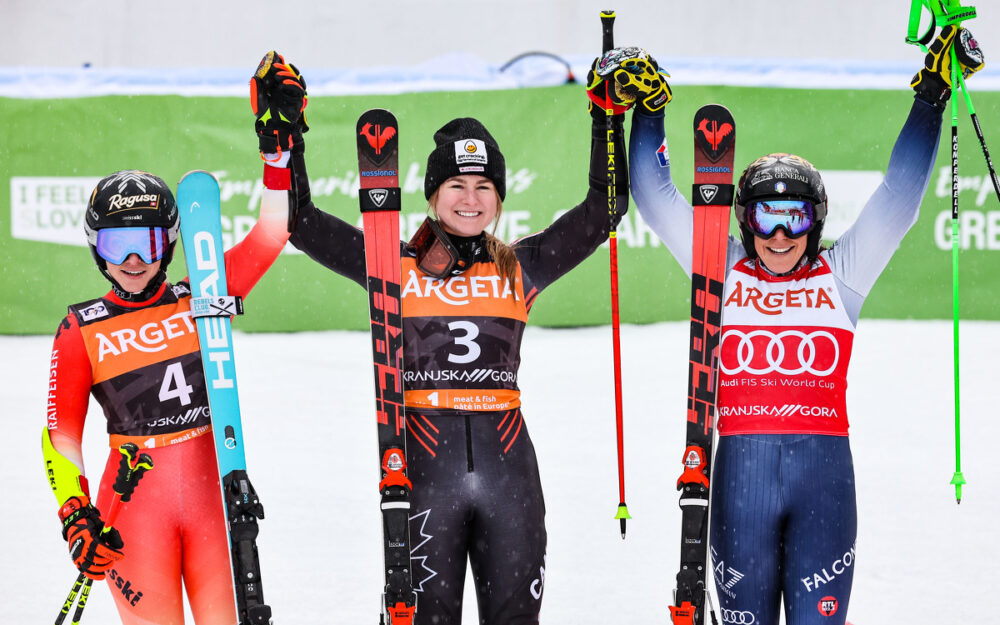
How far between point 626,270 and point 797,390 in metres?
6.27

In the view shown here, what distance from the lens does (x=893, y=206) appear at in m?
2.88

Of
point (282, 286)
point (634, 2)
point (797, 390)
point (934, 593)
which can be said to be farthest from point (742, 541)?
point (634, 2)

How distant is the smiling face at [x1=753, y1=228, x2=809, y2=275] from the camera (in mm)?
2859

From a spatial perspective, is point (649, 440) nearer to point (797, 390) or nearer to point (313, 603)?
point (313, 603)

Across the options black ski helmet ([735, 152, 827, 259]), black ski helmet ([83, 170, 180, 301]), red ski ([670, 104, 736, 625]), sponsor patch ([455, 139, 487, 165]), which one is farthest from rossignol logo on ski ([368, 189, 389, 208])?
black ski helmet ([735, 152, 827, 259])

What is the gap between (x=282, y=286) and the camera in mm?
9219

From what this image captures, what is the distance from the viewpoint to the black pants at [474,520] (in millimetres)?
2746

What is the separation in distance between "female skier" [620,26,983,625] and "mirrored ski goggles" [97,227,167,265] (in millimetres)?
1604

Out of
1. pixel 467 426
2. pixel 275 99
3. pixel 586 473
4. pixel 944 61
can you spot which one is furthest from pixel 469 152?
pixel 586 473

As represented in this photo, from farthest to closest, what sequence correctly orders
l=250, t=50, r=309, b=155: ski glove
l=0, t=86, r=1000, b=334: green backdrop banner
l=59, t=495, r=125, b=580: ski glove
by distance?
l=0, t=86, r=1000, b=334: green backdrop banner
l=250, t=50, r=309, b=155: ski glove
l=59, t=495, r=125, b=580: ski glove

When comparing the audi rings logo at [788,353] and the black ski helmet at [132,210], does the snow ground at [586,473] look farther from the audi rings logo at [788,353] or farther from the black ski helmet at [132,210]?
the black ski helmet at [132,210]

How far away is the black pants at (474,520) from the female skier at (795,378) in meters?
0.54

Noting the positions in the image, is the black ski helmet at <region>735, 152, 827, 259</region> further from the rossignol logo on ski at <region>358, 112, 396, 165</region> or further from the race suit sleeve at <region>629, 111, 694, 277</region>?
the rossignol logo on ski at <region>358, 112, 396, 165</region>

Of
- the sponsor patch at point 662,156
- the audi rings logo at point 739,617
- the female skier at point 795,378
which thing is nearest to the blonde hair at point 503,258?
the sponsor patch at point 662,156
